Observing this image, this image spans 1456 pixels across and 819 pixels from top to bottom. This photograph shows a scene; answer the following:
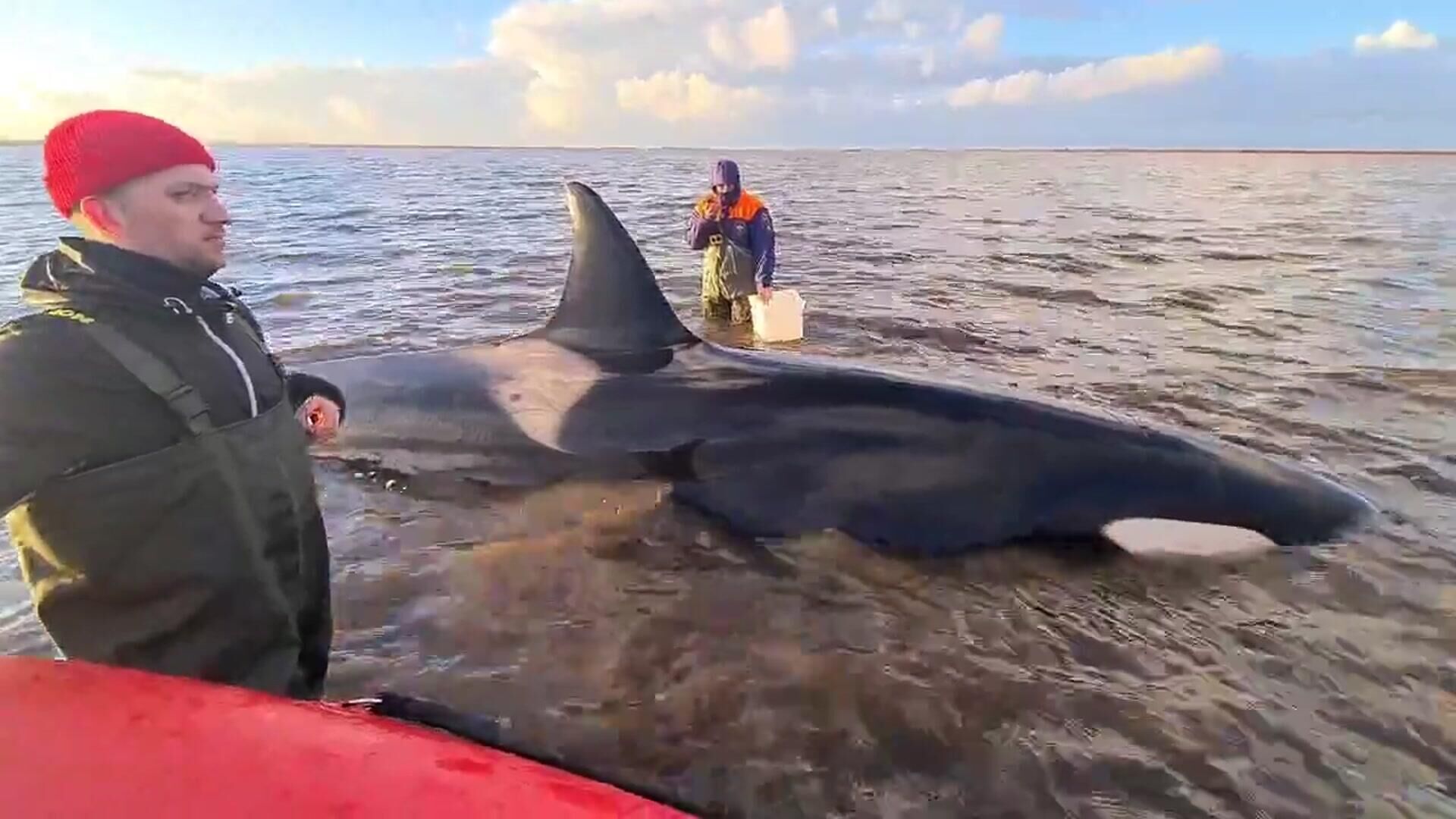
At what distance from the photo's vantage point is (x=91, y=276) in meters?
2.70

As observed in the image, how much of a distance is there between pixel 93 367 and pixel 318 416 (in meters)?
1.24

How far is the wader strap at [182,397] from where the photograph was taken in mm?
2689

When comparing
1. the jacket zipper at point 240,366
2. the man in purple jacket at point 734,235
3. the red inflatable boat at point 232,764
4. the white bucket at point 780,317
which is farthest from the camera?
the man in purple jacket at point 734,235

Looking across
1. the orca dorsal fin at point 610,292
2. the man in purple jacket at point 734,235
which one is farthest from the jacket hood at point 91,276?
the man in purple jacket at point 734,235

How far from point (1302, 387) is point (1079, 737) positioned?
23.3ft

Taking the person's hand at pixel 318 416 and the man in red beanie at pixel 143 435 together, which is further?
the person's hand at pixel 318 416

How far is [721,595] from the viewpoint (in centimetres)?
546

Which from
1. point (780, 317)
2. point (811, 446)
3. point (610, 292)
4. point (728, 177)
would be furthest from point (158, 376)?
point (728, 177)

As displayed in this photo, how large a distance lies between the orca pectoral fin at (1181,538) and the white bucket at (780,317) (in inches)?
264

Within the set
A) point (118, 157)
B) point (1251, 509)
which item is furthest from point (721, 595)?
point (118, 157)

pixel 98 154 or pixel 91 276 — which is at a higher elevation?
pixel 98 154

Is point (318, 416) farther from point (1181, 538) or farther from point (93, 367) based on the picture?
point (1181, 538)

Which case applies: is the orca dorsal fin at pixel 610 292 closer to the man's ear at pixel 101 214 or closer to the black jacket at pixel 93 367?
the black jacket at pixel 93 367

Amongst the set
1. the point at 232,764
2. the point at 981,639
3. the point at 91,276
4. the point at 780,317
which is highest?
the point at 91,276
